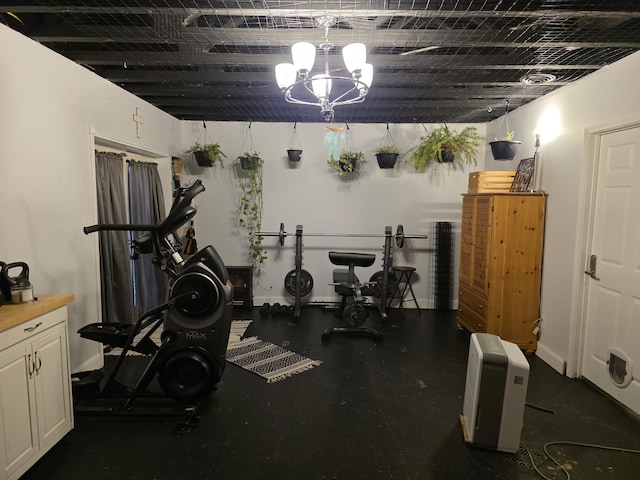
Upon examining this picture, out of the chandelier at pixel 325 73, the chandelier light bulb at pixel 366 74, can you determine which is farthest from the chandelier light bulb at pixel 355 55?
the chandelier light bulb at pixel 366 74

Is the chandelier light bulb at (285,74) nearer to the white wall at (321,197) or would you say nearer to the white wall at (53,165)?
the white wall at (53,165)

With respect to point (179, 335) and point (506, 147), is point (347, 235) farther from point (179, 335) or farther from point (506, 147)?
point (179, 335)

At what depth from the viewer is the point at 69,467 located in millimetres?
2152

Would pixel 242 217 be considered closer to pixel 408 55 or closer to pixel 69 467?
pixel 408 55

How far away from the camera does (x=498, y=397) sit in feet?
7.29

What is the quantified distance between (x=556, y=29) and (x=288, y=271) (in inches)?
158

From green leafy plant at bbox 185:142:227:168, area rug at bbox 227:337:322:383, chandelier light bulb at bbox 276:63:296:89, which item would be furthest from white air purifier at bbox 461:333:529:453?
green leafy plant at bbox 185:142:227:168

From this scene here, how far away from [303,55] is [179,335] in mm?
2103

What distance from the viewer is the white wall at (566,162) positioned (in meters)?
2.82

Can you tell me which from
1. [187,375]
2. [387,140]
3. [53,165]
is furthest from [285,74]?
[387,140]

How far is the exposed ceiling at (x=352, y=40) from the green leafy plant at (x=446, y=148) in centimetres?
73

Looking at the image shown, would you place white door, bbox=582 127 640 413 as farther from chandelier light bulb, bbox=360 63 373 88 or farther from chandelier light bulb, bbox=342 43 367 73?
chandelier light bulb, bbox=342 43 367 73

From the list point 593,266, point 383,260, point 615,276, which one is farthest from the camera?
point 383,260

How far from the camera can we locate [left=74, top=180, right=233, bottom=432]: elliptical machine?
262cm
